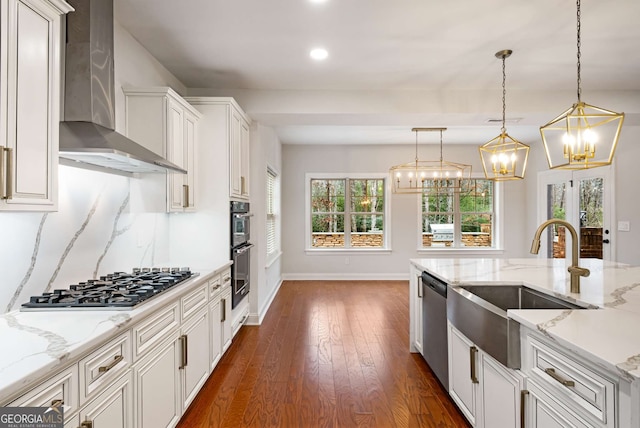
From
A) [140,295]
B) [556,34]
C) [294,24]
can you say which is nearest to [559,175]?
[556,34]

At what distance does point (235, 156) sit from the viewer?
3562mm

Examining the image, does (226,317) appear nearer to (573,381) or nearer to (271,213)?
(573,381)

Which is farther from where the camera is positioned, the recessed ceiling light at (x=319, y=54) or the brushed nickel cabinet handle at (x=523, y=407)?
the recessed ceiling light at (x=319, y=54)

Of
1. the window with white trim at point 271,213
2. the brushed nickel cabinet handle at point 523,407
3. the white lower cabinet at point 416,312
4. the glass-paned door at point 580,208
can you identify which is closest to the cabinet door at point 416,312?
the white lower cabinet at point 416,312

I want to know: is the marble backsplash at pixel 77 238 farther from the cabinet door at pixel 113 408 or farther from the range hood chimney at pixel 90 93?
the cabinet door at pixel 113 408

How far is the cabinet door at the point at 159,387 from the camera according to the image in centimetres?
169

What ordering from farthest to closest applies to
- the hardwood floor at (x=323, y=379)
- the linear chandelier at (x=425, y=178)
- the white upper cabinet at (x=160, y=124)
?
the linear chandelier at (x=425, y=178)
the white upper cabinet at (x=160, y=124)
the hardwood floor at (x=323, y=379)

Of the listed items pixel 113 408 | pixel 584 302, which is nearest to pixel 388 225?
pixel 584 302

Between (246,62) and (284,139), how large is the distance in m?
3.22

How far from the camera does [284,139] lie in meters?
6.61

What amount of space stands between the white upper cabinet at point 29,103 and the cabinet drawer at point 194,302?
100cm

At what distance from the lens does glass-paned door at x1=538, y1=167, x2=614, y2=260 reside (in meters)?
5.15

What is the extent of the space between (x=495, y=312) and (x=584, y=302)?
47cm

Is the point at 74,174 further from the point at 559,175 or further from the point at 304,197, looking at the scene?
the point at 559,175
